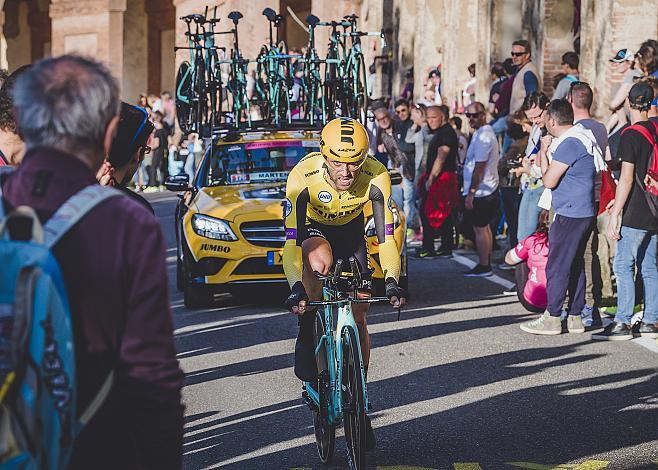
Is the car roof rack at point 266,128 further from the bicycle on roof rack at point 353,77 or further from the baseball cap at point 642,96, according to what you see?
the baseball cap at point 642,96

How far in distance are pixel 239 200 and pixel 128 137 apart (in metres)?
7.11

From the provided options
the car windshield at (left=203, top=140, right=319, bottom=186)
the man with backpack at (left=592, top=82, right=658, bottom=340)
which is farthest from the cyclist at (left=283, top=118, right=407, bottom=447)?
the car windshield at (left=203, top=140, right=319, bottom=186)

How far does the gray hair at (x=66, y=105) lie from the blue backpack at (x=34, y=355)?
0.22 m

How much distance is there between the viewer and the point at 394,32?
3653 cm

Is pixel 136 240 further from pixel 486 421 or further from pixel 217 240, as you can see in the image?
pixel 217 240

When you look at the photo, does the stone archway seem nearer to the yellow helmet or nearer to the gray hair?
the yellow helmet

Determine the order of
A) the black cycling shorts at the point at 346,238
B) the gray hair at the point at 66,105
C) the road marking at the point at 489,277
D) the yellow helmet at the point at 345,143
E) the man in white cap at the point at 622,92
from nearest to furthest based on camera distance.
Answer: the gray hair at the point at 66,105 → the yellow helmet at the point at 345,143 → the black cycling shorts at the point at 346,238 → the man in white cap at the point at 622,92 → the road marking at the point at 489,277

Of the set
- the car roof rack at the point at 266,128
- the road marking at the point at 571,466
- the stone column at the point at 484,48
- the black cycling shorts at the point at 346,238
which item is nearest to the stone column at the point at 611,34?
the car roof rack at the point at 266,128

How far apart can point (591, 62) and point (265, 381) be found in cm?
1040

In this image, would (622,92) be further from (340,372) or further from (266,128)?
(340,372)

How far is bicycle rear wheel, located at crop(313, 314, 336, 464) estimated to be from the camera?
21.0ft

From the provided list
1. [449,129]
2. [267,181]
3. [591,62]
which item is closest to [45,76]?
[267,181]

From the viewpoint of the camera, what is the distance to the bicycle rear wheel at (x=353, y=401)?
593cm

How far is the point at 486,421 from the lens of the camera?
7.65 meters
